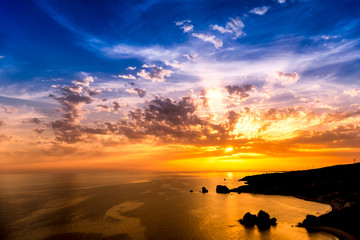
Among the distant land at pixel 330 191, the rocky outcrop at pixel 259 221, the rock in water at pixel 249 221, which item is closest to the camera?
the distant land at pixel 330 191

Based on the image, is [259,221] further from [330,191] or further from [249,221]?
[330,191]

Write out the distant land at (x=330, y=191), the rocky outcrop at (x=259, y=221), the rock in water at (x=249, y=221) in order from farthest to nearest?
the rock in water at (x=249, y=221)
the rocky outcrop at (x=259, y=221)
the distant land at (x=330, y=191)

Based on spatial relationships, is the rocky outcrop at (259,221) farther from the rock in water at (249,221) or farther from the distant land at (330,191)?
the distant land at (330,191)

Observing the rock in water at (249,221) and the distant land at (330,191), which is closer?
the distant land at (330,191)

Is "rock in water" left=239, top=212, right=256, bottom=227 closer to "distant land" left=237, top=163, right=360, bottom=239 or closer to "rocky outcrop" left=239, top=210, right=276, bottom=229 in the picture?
"rocky outcrop" left=239, top=210, right=276, bottom=229

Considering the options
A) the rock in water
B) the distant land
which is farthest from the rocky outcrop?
the distant land

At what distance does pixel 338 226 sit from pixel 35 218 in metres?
91.8

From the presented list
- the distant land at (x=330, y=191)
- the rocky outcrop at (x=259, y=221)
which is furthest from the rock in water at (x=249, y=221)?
the distant land at (x=330, y=191)

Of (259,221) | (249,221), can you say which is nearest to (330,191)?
(259,221)

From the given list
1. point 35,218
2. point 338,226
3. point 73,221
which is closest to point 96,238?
point 73,221

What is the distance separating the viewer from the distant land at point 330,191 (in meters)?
53.4

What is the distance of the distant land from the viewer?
53.4 metres

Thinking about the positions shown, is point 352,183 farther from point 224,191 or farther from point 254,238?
point 254,238

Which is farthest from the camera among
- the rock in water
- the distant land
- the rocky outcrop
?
the rock in water
